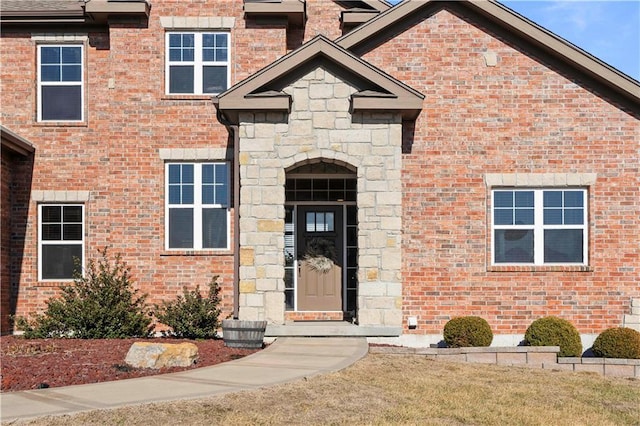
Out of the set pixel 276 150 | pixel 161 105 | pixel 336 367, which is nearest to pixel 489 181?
pixel 276 150

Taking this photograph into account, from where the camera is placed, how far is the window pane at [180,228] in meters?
16.5

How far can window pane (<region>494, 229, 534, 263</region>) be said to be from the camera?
1541 centimetres

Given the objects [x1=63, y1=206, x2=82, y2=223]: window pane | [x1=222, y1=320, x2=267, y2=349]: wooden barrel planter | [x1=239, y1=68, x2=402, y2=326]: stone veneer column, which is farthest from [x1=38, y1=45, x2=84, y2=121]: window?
[x1=222, y1=320, x2=267, y2=349]: wooden barrel planter

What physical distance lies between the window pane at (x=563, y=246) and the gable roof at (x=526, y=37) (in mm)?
3085

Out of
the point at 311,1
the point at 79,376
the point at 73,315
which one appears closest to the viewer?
the point at 79,376

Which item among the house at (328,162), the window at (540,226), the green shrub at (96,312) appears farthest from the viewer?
the window at (540,226)

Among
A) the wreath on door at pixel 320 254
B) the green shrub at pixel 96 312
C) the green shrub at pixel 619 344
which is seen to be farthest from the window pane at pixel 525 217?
the green shrub at pixel 96 312

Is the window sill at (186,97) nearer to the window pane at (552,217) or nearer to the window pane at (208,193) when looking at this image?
the window pane at (208,193)

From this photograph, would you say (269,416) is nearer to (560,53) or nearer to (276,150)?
(276,150)

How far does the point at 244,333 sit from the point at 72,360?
293cm

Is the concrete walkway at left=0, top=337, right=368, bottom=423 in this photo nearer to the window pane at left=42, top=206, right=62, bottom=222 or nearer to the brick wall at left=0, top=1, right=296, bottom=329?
the brick wall at left=0, top=1, right=296, bottom=329

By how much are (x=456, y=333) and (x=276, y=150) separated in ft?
16.3

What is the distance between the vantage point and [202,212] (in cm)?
1645

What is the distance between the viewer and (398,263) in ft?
46.5
